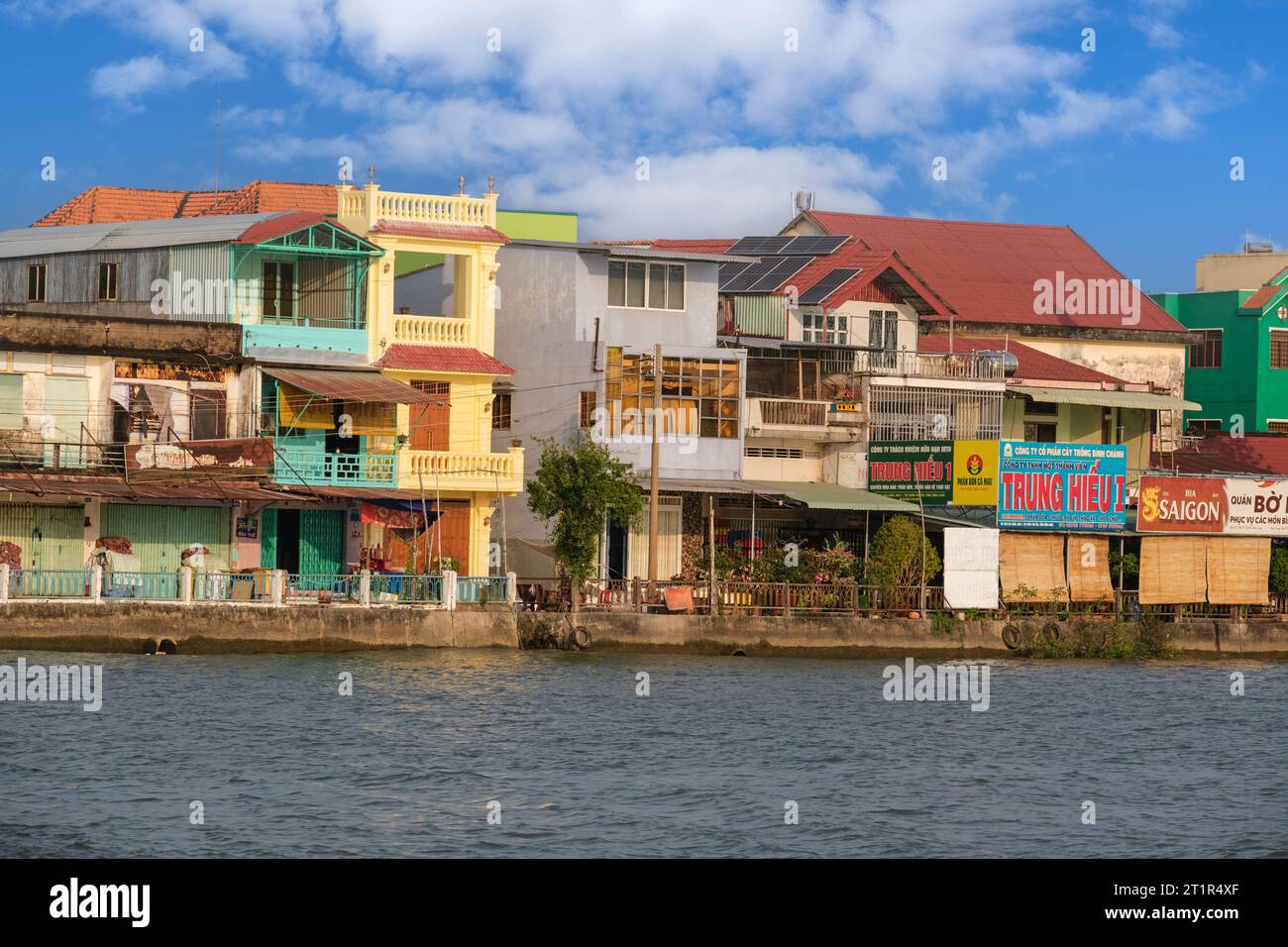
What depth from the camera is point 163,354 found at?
41.8 metres

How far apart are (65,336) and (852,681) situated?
1783 centimetres

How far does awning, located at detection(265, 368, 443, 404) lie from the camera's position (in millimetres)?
41750

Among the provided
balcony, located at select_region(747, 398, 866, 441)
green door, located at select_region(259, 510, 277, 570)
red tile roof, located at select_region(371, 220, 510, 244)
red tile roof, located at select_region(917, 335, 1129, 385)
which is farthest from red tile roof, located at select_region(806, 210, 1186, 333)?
green door, located at select_region(259, 510, 277, 570)

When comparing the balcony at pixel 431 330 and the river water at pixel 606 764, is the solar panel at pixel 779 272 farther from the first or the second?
the river water at pixel 606 764

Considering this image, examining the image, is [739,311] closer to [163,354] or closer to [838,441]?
[838,441]

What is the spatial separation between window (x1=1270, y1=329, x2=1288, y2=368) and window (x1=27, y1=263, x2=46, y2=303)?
37.7m

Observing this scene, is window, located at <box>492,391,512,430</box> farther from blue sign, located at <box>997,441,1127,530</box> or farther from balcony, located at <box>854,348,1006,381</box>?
blue sign, located at <box>997,441,1127,530</box>

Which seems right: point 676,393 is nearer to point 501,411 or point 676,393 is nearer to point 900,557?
point 501,411

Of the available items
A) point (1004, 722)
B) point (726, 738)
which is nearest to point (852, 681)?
point (1004, 722)

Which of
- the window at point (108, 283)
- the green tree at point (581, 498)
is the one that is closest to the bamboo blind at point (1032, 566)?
the green tree at point (581, 498)

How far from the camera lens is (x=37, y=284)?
45.4 m

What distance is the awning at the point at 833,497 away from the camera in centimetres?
4581

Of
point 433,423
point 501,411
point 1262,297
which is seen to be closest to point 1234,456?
point 1262,297

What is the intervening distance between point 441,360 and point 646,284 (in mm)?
5959
